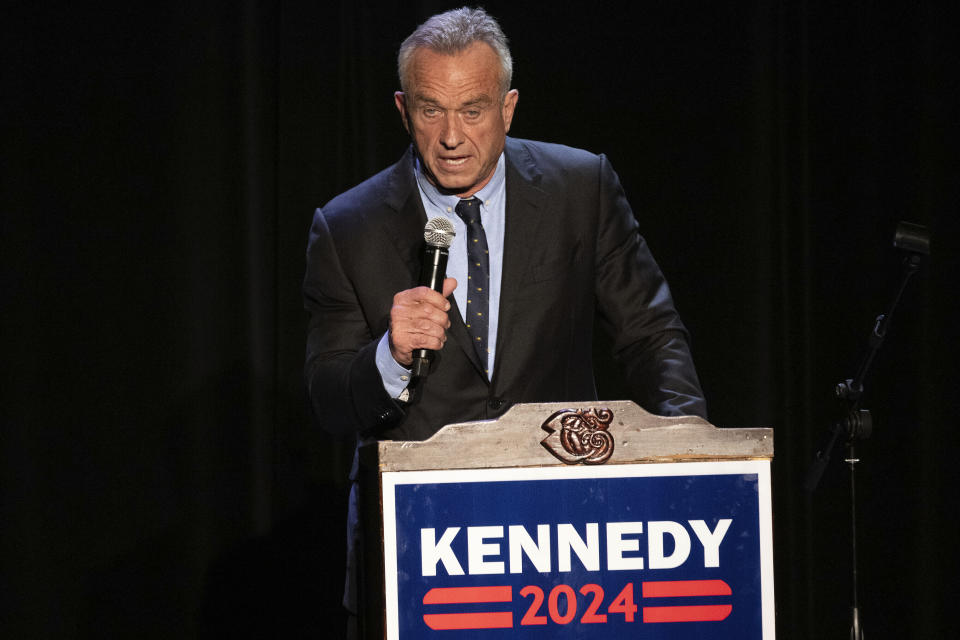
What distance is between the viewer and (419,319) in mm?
1439

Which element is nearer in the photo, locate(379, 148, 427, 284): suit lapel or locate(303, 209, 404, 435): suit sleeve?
locate(303, 209, 404, 435): suit sleeve

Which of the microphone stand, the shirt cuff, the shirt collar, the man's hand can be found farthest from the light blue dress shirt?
the microphone stand

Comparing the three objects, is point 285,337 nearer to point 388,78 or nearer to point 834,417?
point 388,78

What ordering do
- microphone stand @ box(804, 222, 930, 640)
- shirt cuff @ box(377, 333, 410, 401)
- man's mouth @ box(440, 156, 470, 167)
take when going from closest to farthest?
shirt cuff @ box(377, 333, 410, 401), man's mouth @ box(440, 156, 470, 167), microphone stand @ box(804, 222, 930, 640)

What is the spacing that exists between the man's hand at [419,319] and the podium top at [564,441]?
20 centimetres

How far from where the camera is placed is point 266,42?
3076 mm

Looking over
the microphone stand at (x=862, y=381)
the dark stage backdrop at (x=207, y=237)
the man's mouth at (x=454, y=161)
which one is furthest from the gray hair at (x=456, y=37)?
the dark stage backdrop at (x=207, y=237)

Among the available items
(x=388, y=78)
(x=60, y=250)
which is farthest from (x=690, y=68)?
(x=60, y=250)

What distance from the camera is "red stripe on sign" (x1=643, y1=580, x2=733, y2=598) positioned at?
129 cm

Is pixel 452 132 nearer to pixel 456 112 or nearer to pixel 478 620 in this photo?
pixel 456 112

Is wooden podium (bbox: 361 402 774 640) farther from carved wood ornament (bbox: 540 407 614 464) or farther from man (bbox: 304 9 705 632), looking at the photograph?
man (bbox: 304 9 705 632)

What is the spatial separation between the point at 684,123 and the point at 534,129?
0.46 m

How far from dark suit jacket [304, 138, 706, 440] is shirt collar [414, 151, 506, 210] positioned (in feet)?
0.06

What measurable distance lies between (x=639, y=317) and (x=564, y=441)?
0.64 meters
